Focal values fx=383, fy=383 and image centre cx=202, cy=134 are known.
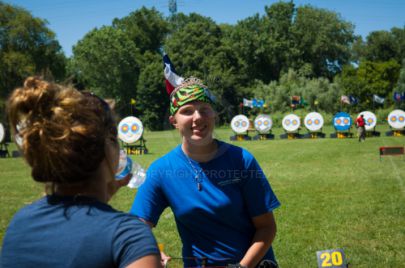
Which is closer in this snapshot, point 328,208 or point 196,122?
point 196,122

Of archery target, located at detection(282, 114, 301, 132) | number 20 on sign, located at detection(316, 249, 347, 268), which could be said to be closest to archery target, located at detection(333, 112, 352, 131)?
archery target, located at detection(282, 114, 301, 132)

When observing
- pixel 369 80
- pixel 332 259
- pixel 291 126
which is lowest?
pixel 332 259

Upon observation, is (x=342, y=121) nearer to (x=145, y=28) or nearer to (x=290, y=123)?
(x=290, y=123)

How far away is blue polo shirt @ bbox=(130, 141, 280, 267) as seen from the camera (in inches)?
81.5

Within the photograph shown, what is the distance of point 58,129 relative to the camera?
1009mm

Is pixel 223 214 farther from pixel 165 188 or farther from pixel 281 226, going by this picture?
pixel 281 226

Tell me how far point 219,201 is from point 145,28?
72.9m

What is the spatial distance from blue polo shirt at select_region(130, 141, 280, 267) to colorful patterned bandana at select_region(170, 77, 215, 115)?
0.32m

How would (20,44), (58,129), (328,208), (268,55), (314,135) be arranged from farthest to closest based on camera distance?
(268,55), (20,44), (314,135), (328,208), (58,129)

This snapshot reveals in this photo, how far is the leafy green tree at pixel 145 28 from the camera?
230ft

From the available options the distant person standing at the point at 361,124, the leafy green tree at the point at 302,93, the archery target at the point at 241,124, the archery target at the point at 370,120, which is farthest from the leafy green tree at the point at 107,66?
the distant person standing at the point at 361,124

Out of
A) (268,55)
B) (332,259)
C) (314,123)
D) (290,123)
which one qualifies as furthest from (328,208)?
(268,55)

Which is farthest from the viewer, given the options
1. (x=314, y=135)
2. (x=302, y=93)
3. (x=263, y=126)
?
(x=302, y=93)

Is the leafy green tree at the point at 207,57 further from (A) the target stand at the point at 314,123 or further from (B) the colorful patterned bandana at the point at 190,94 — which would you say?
(A) the target stand at the point at 314,123
